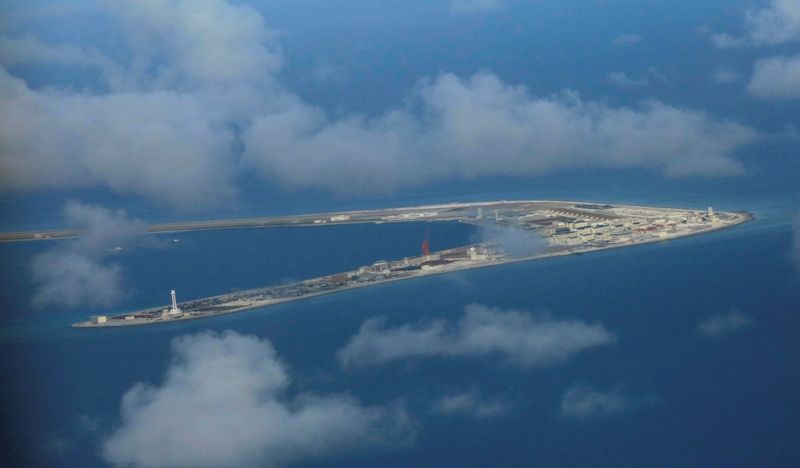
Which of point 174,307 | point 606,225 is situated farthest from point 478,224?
point 174,307

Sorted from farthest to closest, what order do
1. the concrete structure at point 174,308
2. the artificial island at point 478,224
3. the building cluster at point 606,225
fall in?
the building cluster at point 606,225, the artificial island at point 478,224, the concrete structure at point 174,308

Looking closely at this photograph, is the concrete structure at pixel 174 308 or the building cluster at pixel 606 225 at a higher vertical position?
the building cluster at pixel 606 225

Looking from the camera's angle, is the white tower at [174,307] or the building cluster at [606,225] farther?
the building cluster at [606,225]

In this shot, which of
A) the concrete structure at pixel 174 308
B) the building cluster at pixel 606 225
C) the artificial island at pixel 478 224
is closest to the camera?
the concrete structure at pixel 174 308

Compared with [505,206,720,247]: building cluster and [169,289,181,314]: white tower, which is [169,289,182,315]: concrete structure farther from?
[505,206,720,247]: building cluster

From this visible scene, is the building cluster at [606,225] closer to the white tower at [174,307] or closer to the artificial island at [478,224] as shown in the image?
the artificial island at [478,224]

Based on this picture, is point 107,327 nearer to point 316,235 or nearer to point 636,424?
point 316,235

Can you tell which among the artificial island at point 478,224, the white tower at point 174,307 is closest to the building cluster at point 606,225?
the artificial island at point 478,224

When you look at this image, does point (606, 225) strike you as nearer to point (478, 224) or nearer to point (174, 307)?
point (478, 224)
